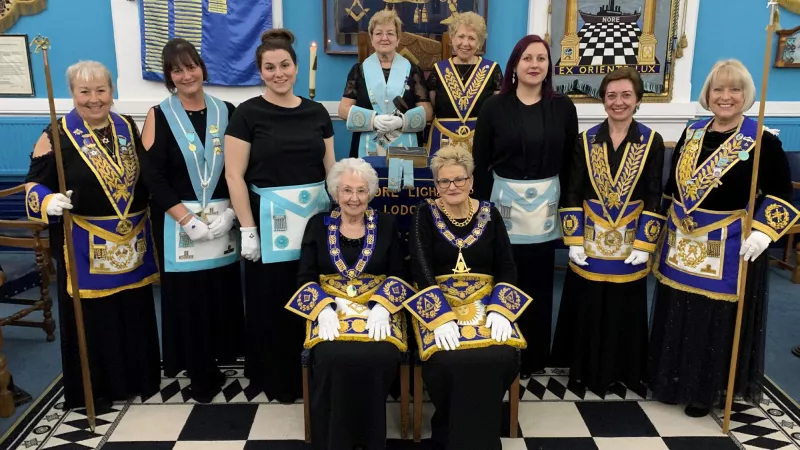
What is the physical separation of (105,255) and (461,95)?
1875 millimetres

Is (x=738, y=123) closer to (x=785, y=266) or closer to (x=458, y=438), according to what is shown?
(x=458, y=438)

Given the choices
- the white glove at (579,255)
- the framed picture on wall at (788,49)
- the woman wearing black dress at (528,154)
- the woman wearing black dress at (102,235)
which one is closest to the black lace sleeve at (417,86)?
the woman wearing black dress at (528,154)

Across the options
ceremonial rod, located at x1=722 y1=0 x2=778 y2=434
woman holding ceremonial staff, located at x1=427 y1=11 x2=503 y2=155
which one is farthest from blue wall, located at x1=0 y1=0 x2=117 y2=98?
ceremonial rod, located at x1=722 y1=0 x2=778 y2=434

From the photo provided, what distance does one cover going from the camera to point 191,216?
243 cm

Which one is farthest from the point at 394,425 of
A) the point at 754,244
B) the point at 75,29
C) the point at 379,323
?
the point at 75,29

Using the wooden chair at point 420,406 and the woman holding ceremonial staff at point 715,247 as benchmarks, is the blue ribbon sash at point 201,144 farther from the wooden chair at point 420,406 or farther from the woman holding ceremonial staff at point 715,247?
the woman holding ceremonial staff at point 715,247

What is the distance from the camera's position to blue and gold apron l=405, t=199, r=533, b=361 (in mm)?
2145

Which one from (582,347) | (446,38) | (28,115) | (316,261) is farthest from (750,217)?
(28,115)

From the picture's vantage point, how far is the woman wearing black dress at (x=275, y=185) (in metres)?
2.36

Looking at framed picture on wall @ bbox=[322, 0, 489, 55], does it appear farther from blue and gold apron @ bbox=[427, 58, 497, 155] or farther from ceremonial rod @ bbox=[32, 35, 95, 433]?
ceremonial rod @ bbox=[32, 35, 95, 433]

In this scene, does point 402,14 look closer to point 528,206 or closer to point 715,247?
point 528,206

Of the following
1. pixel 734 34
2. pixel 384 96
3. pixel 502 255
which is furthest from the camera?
pixel 734 34

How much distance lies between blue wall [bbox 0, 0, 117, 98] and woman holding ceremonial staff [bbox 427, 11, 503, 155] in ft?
9.48

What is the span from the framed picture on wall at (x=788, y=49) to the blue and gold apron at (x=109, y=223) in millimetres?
4823
